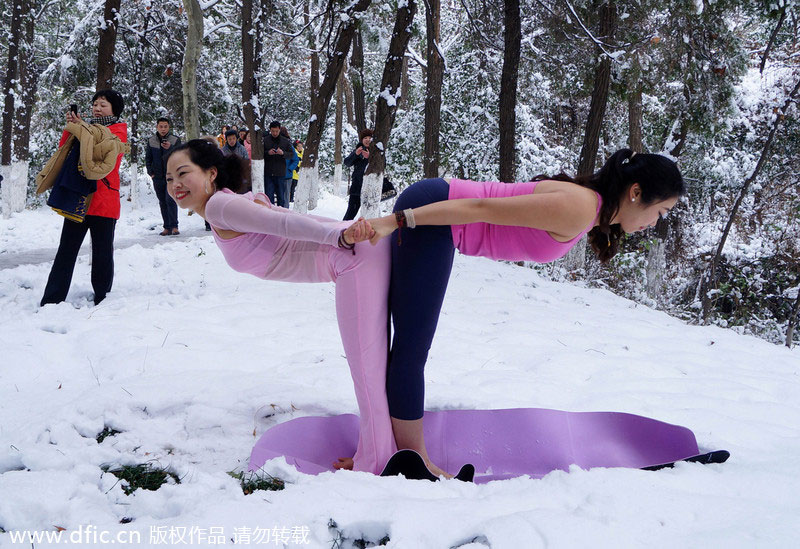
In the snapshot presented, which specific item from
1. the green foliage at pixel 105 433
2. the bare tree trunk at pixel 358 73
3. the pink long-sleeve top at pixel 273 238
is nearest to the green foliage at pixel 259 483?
the green foliage at pixel 105 433

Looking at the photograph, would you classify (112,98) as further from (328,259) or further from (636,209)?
(636,209)

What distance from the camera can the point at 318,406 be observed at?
3.37 m

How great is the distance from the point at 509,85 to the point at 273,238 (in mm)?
7823

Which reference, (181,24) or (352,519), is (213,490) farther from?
(181,24)

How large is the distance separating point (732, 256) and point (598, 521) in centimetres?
1226

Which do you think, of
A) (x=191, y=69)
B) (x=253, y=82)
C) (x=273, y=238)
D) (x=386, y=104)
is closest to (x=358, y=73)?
(x=253, y=82)

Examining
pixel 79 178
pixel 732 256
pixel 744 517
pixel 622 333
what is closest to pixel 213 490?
pixel 744 517

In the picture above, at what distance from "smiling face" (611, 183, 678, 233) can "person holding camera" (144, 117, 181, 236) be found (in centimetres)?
820

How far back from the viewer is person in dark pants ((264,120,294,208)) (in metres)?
12.0

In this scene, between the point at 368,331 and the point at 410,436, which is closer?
the point at 368,331

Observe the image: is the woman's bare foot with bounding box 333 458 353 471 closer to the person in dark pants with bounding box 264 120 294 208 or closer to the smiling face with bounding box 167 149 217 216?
the smiling face with bounding box 167 149 217 216

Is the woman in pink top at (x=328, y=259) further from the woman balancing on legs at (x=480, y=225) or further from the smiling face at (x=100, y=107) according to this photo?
the smiling face at (x=100, y=107)

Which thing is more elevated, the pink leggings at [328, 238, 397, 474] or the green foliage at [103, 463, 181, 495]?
the pink leggings at [328, 238, 397, 474]

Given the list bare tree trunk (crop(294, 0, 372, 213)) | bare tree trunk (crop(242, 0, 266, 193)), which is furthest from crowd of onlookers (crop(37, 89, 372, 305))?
bare tree trunk (crop(242, 0, 266, 193))
